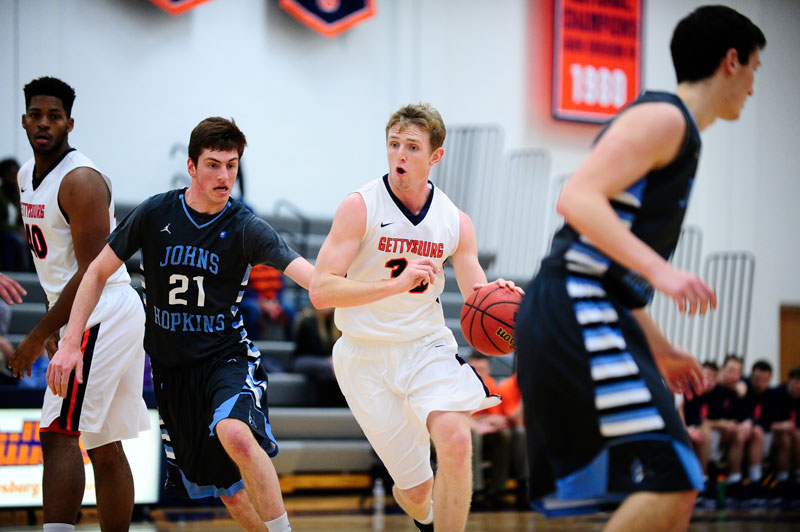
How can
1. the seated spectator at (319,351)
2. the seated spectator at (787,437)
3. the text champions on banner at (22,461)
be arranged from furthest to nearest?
the seated spectator at (787,437), the seated spectator at (319,351), the text champions on banner at (22,461)

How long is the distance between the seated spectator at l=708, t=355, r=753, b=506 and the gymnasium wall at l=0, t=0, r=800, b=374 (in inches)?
184

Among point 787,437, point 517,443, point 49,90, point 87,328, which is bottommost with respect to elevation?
point 787,437

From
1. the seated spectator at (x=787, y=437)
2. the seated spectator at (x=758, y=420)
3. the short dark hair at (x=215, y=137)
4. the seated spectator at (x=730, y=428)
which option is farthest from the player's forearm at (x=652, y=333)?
the seated spectator at (x=787, y=437)

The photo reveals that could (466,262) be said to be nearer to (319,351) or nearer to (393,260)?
(393,260)

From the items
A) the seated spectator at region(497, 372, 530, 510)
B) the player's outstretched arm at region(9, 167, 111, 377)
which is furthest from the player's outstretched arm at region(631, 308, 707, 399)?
the seated spectator at region(497, 372, 530, 510)

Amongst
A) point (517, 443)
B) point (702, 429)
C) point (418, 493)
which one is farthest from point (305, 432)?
point (418, 493)

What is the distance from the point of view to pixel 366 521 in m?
7.33

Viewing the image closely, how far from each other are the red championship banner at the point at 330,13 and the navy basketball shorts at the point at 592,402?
33.2 ft

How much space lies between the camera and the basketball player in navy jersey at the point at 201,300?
13.9 feet

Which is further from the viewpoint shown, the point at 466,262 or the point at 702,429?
the point at 702,429

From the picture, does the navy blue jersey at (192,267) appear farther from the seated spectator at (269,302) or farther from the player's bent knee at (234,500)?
the seated spectator at (269,302)

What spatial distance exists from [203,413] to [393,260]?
3.62 ft

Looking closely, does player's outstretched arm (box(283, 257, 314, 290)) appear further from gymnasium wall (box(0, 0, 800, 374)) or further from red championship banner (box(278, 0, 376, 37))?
red championship banner (box(278, 0, 376, 37))

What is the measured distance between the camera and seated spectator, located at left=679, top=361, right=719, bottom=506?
33.6ft
